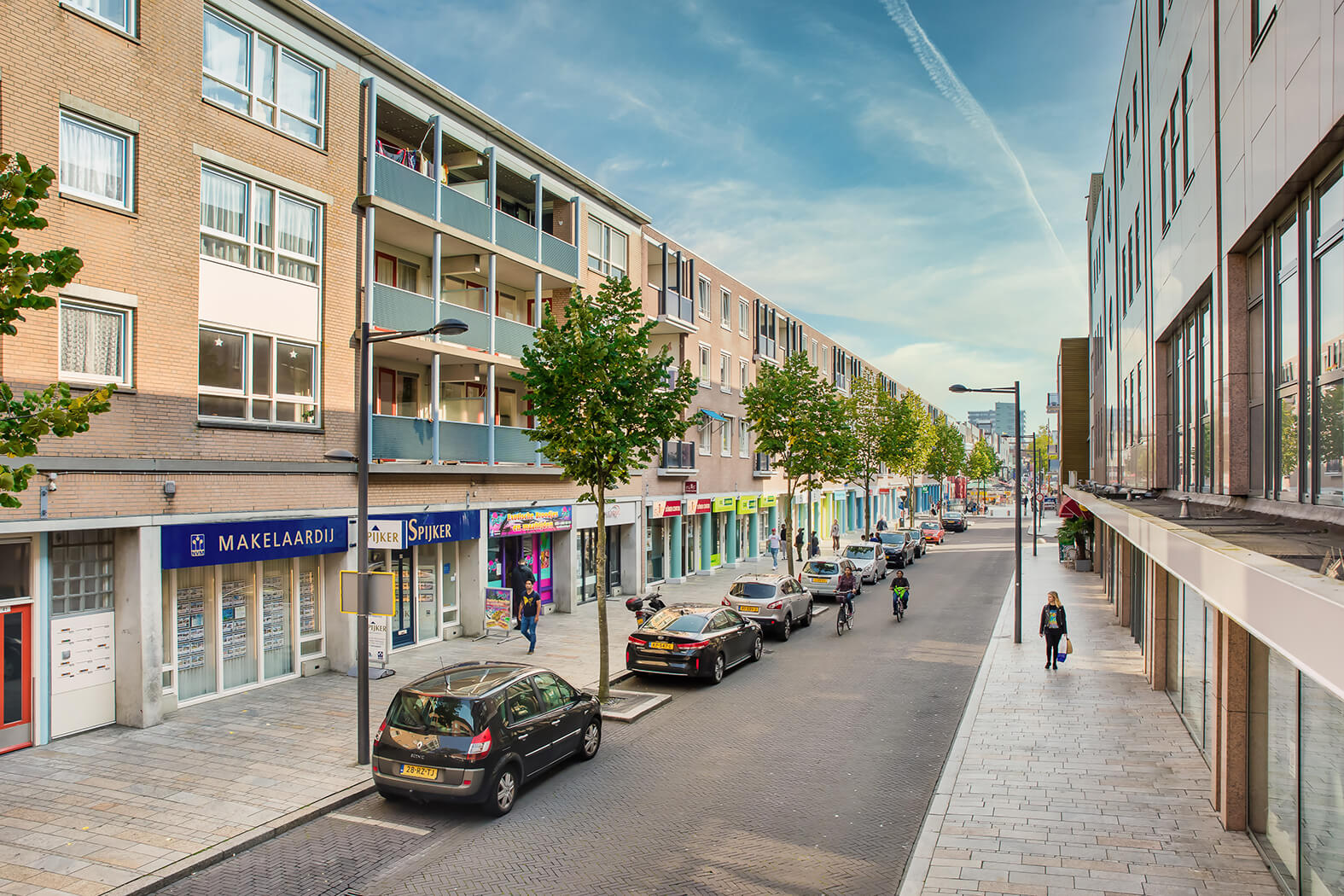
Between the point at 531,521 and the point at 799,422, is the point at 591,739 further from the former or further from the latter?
the point at 799,422

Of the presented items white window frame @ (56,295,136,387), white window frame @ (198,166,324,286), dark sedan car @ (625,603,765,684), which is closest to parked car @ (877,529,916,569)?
dark sedan car @ (625,603,765,684)

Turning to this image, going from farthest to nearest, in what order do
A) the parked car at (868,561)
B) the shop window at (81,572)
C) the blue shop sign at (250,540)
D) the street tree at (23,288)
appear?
the parked car at (868,561) → the blue shop sign at (250,540) → the shop window at (81,572) → the street tree at (23,288)

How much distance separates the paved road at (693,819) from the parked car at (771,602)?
16.1 ft

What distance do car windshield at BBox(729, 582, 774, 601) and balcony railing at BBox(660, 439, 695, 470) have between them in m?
8.83

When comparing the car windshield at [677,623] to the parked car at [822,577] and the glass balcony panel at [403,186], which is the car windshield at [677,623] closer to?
the glass balcony panel at [403,186]

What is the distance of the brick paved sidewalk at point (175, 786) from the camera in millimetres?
8297

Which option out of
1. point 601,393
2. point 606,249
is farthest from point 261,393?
point 606,249

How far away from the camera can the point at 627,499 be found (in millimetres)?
27688

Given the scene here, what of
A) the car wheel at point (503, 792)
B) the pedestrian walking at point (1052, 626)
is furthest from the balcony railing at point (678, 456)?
the car wheel at point (503, 792)

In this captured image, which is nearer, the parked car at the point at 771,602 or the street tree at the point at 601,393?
the street tree at the point at 601,393

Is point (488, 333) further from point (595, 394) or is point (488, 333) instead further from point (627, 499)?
point (627, 499)

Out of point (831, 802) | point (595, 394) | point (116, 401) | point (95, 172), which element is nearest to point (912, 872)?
point (831, 802)

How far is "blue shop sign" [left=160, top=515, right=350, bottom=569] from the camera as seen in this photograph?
Answer: 13.1 metres

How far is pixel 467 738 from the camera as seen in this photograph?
9578 millimetres
